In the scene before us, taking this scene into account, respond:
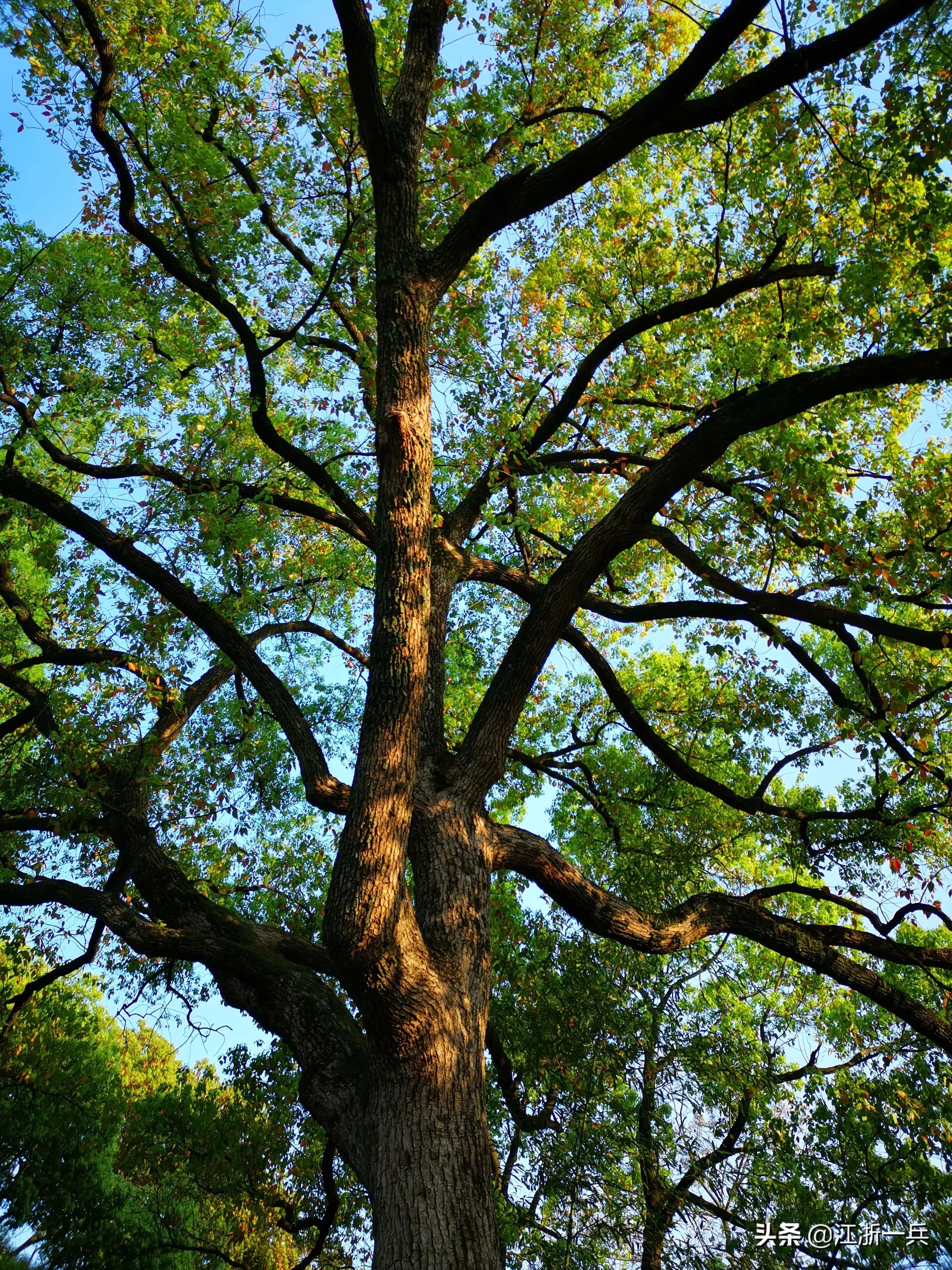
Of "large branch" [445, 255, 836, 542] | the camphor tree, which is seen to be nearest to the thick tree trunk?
the camphor tree

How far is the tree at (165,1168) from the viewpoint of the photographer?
27.6 ft

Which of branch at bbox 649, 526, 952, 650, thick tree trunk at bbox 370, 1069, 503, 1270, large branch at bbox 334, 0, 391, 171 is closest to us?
thick tree trunk at bbox 370, 1069, 503, 1270

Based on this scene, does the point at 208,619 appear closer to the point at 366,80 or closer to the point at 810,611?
the point at 366,80

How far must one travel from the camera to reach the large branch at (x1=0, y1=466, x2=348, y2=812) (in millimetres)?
5848

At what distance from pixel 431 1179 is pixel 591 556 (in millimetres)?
3850

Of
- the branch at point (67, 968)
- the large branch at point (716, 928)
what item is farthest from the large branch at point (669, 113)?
the branch at point (67, 968)

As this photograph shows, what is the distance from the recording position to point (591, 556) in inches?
230

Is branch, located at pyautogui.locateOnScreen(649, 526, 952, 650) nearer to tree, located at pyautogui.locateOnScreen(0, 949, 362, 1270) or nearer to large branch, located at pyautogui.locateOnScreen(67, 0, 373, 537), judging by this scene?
large branch, located at pyautogui.locateOnScreen(67, 0, 373, 537)

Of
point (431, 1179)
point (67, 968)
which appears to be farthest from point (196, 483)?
point (431, 1179)

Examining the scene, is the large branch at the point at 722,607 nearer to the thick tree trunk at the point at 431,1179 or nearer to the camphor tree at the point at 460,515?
the camphor tree at the point at 460,515

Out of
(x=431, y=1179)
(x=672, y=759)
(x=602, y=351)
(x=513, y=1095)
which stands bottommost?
(x=431, y=1179)

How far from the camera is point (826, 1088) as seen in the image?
751cm

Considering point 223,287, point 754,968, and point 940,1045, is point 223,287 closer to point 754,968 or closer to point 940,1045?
point 940,1045

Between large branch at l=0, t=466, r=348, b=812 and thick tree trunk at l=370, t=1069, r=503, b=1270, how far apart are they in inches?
83.6
